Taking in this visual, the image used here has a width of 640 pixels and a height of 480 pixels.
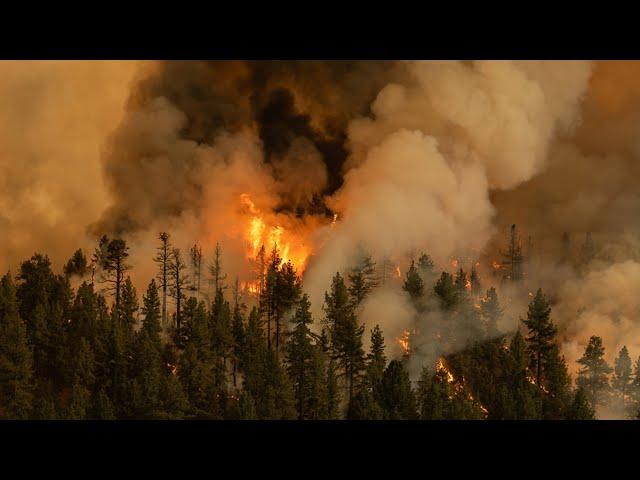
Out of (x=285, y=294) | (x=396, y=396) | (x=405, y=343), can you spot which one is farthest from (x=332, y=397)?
(x=405, y=343)

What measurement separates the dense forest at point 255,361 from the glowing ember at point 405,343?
0.42 metres

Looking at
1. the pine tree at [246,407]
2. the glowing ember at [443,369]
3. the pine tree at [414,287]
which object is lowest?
the pine tree at [246,407]

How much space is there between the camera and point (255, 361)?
60.8 meters

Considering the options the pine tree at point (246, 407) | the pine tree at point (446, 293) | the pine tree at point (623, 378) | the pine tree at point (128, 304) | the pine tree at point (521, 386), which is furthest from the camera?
the pine tree at point (446, 293)

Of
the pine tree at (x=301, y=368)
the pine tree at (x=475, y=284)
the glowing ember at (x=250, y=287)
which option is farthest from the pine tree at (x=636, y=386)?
the glowing ember at (x=250, y=287)

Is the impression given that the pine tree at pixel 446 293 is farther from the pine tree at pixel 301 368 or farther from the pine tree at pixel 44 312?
the pine tree at pixel 44 312

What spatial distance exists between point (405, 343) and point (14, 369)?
140 feet

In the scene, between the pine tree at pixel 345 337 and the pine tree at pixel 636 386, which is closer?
the pine tree at pixel 345 337

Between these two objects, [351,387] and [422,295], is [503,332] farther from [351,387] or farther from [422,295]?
[351,387]

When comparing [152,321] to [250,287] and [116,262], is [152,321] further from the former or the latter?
[250,287]

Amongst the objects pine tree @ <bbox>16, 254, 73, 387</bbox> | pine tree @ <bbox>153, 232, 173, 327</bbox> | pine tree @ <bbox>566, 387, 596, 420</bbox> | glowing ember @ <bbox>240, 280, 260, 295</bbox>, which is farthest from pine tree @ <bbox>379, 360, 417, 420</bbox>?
glowing ember @ <bbox>240, 280, 260, 295</bbox>

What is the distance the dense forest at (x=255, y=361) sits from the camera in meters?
56.5

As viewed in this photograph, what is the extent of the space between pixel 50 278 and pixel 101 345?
1354cm
